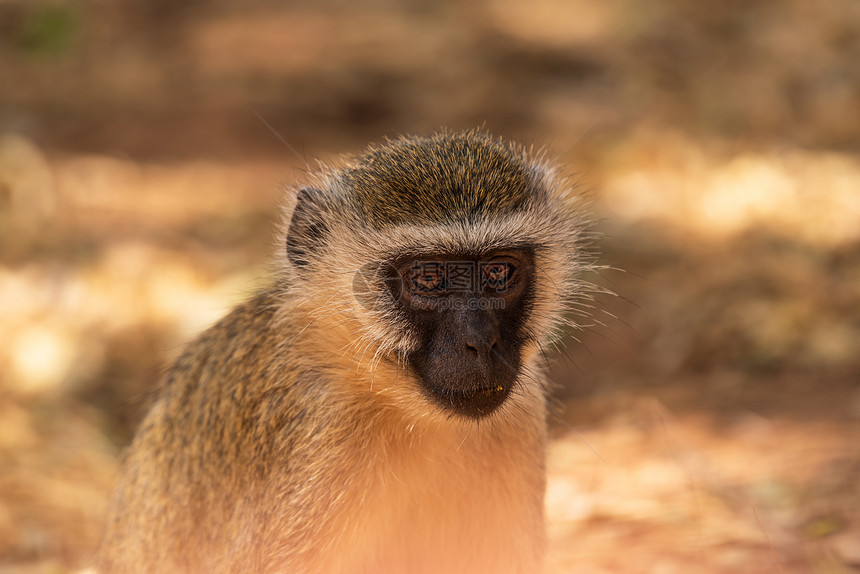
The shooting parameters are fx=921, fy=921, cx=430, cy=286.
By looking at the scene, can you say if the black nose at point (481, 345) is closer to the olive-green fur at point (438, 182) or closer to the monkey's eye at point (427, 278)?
the monkey's eye at point (427, 278)

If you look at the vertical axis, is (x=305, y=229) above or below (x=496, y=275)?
above

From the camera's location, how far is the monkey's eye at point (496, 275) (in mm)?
2888

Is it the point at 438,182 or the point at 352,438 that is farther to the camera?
the point at 438,182

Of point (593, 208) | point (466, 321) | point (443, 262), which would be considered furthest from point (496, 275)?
point (593, 208)

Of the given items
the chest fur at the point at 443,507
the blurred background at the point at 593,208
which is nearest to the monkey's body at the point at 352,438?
the chest fur at the point at 443,507

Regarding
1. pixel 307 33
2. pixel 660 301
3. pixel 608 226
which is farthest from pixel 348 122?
pixel 660 301

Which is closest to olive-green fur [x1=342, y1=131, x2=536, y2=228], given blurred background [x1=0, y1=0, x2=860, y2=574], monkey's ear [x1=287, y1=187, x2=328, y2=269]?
monkey's ear [x1=287, y1=187, x2=328, y2=269]

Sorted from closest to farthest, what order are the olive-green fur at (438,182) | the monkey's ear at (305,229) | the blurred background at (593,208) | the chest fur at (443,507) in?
1. the chest fur at (443,507)
2. the olive-green fur at (438,182)
3. the monkey's ear at (305,229)
4. the blurred background at (593,208)

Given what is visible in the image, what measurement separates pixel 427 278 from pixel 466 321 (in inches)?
10.1

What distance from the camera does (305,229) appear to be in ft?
10.4

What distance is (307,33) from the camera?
11734mm

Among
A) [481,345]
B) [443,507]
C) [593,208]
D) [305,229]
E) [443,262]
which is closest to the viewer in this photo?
[481,345]

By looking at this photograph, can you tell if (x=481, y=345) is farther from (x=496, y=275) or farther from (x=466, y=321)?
(x=496, y=275)

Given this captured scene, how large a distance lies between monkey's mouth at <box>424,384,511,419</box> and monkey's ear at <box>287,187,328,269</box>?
72cm
